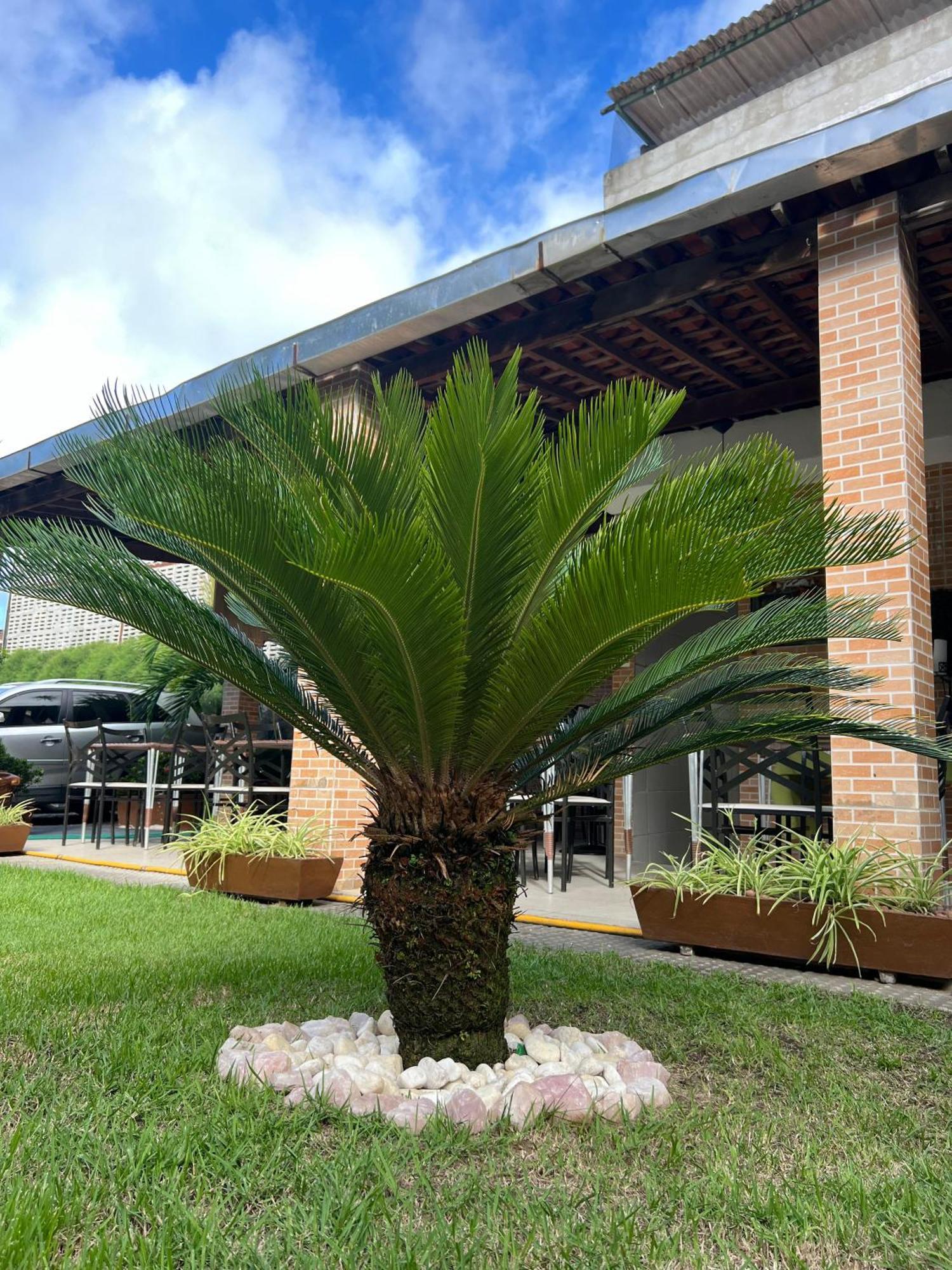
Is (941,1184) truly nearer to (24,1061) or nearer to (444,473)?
(444,473)

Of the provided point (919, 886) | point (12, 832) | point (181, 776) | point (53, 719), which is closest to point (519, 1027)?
point (919, 886)

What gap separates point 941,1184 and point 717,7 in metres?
13.2

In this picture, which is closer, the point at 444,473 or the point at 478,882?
the point at 444,473

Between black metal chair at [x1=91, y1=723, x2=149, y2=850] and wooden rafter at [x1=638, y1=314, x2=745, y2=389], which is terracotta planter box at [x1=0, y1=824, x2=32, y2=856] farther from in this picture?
wooden rafter at [x1=638, y1=314, x2=745, y2=389]

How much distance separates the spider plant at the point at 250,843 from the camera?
629 centimetres

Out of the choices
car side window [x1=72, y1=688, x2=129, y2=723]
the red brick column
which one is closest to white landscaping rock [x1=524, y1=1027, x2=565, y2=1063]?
the red brick column

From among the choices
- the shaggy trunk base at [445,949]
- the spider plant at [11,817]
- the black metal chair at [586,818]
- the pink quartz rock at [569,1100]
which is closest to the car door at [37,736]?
the spider plant at [11,817]

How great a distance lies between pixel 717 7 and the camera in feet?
38.3

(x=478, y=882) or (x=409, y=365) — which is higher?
(x=409, y=365)

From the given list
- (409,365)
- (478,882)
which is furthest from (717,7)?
(478,882)

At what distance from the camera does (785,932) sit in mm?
4410

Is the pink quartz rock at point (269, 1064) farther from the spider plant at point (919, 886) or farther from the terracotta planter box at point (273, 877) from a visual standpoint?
the terracotta planter box at point (273, 877)

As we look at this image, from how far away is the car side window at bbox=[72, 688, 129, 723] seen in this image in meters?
13.1

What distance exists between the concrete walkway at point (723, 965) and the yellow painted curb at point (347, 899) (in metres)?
0.03
